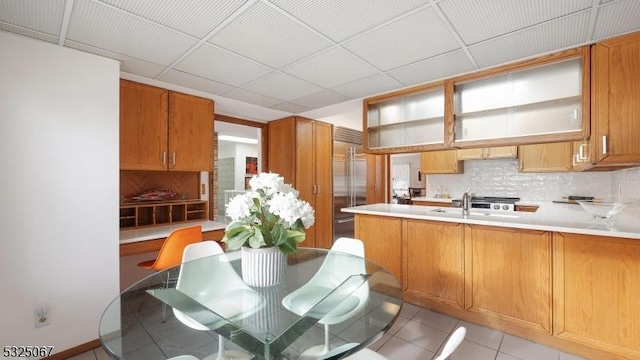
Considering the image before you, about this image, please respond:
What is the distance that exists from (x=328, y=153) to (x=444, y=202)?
2304 millimetres

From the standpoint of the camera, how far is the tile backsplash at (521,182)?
13.0 ft

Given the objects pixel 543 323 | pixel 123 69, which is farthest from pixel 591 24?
pixel 123 69

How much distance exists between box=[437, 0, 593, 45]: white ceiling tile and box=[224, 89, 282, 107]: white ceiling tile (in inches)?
86.1

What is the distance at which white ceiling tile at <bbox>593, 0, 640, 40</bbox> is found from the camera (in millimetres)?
1690

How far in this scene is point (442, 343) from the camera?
2160 millimetres

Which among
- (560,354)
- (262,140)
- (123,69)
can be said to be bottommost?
(560,354)

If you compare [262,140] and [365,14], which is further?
[262,140]

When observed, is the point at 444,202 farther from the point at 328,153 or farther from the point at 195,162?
the point at 195,162

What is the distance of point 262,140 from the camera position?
182 inches

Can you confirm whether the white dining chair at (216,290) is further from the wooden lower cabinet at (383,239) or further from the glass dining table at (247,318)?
the wooden lower cabinet at (383,239)

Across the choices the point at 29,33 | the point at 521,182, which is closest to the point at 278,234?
the point at 29,33

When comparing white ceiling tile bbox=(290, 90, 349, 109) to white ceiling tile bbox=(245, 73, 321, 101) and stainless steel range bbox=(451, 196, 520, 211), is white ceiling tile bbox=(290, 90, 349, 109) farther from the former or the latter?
stainless steel range bbox=(451, 196, 520, 211)

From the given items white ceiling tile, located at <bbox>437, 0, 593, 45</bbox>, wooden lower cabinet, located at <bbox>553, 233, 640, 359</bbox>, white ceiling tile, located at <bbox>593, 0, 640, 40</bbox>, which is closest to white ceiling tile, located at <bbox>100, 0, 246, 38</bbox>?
white ceiling tile, located at <bbox>437, 0, 593, 45</bbox>

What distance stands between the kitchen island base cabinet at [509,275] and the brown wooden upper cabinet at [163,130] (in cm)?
304
